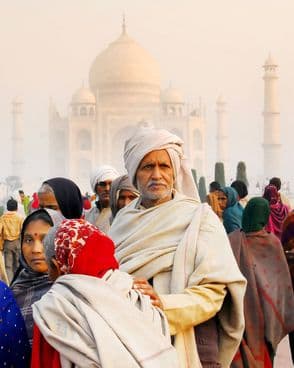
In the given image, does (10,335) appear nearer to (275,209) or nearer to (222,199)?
(222,199)

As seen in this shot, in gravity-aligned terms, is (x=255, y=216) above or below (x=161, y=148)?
below

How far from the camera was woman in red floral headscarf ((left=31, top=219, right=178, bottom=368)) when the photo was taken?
5.06 feet

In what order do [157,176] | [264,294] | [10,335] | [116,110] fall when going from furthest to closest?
[116,110], [264,294], [157,176], [10,335]

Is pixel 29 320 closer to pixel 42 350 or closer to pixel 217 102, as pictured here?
pixel 42 350

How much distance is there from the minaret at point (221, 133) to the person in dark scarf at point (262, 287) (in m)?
41.0

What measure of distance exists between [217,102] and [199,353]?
4302cm

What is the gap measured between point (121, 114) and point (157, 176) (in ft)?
127

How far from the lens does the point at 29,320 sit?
2.05 meters

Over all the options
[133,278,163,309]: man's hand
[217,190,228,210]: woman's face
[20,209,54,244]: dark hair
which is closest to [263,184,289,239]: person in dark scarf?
[217,190,228,210]: woman's face

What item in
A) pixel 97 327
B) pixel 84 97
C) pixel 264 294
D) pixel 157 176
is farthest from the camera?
pixel 84 97

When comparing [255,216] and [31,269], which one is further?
[255,216]

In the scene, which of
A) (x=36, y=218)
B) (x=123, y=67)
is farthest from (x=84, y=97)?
(x=36, y=218)

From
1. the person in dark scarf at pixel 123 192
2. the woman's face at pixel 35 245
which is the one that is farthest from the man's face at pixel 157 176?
the person in dark scarf at pixel 123 192

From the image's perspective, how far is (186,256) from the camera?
196 centimetres
